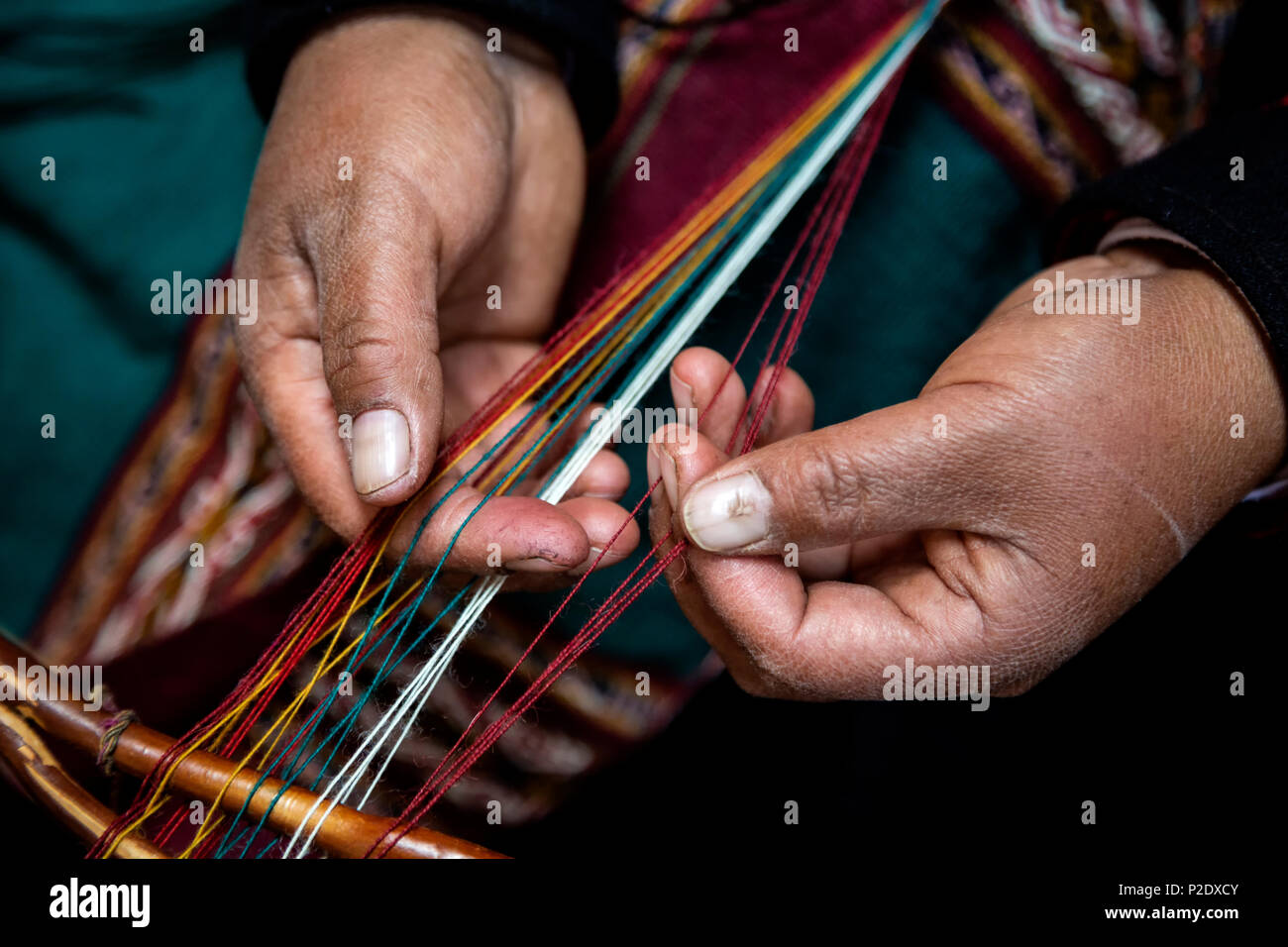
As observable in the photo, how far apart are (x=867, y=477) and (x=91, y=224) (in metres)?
1.02

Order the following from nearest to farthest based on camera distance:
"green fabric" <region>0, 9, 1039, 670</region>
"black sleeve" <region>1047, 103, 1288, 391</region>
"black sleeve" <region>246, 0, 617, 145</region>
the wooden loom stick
→ the wooden loom stick
"black sleeve" <region>1047, 103, 1288, 391</region>
"black sleeve" <region>246, 0, 617, 145</region>
"green fabric" <region>0, 9, 1039, 670</region>

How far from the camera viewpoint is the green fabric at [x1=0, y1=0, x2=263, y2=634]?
1039 millimetres

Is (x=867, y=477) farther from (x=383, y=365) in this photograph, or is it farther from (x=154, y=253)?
(x=154, y=253)

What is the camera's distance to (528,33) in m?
0.90

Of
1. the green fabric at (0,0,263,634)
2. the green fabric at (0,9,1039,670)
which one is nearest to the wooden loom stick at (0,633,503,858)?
the green fabric at (0,9,1039,670)

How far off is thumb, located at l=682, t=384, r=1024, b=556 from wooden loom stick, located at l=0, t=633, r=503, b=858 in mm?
272

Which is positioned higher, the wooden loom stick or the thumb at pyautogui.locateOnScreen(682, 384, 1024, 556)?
the thumb at pyautogui.locateOnScreen(682, 384, 1024, 556)

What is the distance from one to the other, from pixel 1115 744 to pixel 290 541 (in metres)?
1.01

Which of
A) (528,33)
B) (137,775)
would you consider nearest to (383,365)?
(137,775)

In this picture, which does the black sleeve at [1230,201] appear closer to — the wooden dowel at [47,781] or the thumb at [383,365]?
the thumb at [383,365]

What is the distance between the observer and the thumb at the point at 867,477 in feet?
1.92

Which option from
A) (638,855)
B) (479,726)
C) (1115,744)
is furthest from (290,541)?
(1115,744)

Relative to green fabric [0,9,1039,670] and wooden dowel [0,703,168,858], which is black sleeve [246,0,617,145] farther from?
wooden dowel [0,703,168,858]

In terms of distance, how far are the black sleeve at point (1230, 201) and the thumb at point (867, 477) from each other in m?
0.22
